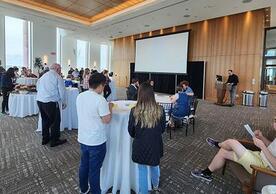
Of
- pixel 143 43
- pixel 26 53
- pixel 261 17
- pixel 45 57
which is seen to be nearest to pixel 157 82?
pixel 143 43

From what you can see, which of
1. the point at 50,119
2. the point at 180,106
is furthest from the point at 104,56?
the point at 50,119

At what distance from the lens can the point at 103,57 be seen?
72.0 feet

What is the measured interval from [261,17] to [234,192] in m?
9.27

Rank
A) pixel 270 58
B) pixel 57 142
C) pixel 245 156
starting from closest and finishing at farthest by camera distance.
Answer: pixel 245 156 < pixel 57 142 < pixel 270 58

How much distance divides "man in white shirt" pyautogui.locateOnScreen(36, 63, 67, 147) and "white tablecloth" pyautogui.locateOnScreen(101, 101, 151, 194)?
1733 mm

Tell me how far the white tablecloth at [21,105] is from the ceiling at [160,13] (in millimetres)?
5403

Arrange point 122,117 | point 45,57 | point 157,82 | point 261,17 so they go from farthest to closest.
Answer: point 45,57, point 157,82, point 261,17, point 122,117

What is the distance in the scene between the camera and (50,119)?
3758 millimetres

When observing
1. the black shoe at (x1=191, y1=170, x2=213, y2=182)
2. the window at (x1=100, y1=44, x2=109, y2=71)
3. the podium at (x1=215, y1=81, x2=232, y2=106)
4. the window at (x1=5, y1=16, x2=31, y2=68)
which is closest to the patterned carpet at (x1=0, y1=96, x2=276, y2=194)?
the black shoe at (x1=191, y1=170, x2=213, y2=182)

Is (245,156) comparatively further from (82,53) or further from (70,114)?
(82,53)

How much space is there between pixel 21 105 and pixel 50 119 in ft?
9.51

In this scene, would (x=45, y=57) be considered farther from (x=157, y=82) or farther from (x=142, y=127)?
(x=142, y=127)

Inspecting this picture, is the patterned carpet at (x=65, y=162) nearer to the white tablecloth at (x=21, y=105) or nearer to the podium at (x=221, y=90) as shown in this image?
the white tablecloth at (x=21, y=105)

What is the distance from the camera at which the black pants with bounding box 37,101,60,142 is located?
142 inches
